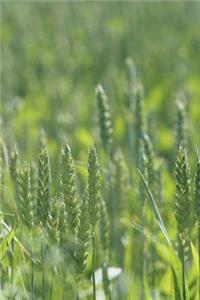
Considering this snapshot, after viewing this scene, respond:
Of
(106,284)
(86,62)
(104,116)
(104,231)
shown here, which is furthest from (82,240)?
(86,62)

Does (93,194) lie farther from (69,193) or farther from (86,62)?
(86,62)

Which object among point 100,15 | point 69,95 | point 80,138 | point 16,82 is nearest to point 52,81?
point 69,95

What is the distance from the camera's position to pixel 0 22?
7.32m

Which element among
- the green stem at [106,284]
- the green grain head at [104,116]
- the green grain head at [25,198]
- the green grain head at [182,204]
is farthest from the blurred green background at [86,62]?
the green grain head at [182,204]

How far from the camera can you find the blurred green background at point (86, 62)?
3973 mm

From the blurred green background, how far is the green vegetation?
0.05 feet

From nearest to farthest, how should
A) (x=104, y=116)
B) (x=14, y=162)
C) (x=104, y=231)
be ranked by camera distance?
(x=14, y=162), (x=104, y=231), (x=104, y=116)

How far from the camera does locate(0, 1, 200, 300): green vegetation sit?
1364 mm

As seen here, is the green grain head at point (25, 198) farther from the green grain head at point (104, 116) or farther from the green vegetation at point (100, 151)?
the green grain head at point (104, 116)

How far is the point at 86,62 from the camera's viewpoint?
5691mm

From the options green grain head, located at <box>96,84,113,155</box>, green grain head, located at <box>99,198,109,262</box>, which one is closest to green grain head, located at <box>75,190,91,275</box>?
green grain head, located at <box>99,198,109,262</box>

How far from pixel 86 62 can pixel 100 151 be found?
7.91ft

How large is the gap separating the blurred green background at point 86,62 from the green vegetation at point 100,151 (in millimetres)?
14

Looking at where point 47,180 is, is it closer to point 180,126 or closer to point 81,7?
point 180,126
